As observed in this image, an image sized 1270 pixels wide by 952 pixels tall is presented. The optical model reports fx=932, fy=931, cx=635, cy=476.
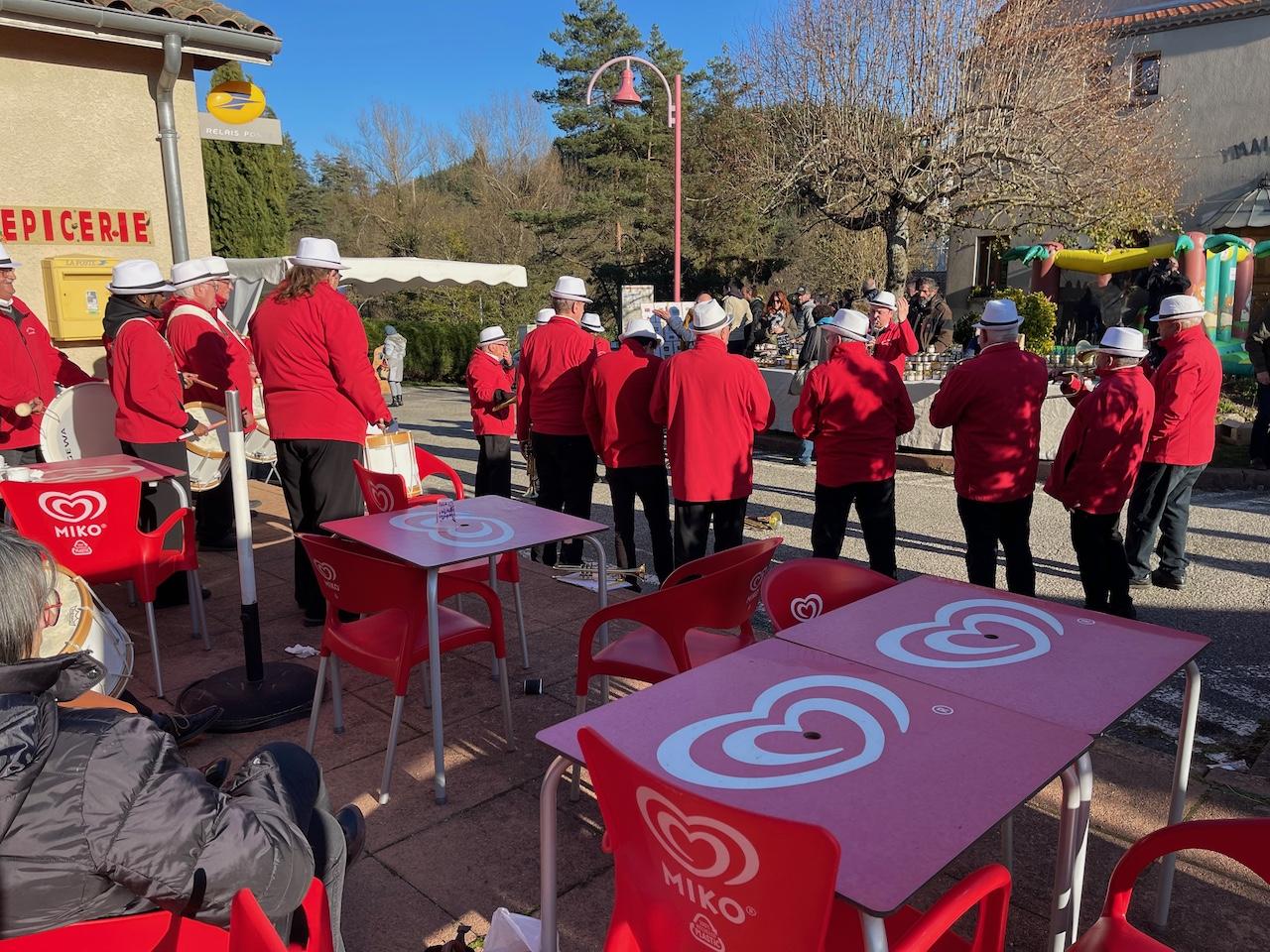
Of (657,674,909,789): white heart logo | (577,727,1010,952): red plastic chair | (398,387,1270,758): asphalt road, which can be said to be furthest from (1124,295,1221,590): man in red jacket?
(577,727,1010,952): red plastic chair

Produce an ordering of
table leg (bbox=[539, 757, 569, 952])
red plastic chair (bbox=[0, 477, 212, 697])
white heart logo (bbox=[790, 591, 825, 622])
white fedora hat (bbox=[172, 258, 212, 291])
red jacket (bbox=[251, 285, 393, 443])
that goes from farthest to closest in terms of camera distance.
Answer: white fedora hat (bbox=[172, 258, 212, 291]) → red jacket (bbox=[251, 285, 393, 443]) → red plastic chair (bbox=[0, 477, 212, 697]) → white heart logo (bbox=[790, 591, 825, 622]) → table leg (bbox=[539, 757, 569, 952])

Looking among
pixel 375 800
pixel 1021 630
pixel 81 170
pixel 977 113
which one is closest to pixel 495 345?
pixel 81 170

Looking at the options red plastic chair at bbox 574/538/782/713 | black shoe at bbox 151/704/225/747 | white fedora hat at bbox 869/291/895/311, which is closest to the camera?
red plastic chair at bbox 574/538/782/713

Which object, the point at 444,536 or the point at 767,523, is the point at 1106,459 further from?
the point at 444,536

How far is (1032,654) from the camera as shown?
265 centimetres

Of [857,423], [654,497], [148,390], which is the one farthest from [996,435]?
[148,390]

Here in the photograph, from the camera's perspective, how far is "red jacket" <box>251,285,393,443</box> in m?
4.87

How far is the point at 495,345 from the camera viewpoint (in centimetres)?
855

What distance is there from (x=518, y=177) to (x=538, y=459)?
35.3m

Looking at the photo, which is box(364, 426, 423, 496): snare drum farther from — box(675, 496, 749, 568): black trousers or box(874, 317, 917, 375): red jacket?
box(874, 317, 917, 375): red jacket

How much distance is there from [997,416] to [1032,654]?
270cm

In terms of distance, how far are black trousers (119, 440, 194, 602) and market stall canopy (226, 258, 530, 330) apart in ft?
19.1

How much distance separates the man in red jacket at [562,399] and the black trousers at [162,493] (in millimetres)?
2328

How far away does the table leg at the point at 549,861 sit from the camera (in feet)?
6.69
